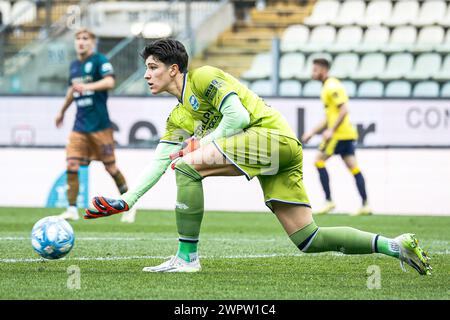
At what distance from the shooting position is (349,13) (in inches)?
858

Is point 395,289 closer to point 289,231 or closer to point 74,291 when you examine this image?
point 289,231

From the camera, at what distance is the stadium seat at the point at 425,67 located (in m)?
19.6

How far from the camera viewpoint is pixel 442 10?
830 inches

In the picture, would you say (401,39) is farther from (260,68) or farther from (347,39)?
(260,68)

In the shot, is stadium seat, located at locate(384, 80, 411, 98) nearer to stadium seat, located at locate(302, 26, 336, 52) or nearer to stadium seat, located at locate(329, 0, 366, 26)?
stadium seat, located at locate(302, 26, 336, 52)

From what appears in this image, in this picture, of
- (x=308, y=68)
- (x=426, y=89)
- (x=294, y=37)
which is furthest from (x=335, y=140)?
(x=294, y=37)

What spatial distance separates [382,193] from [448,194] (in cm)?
99

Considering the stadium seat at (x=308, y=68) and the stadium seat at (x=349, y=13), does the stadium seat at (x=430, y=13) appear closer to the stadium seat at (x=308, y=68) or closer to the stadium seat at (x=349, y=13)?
the stadium seat at (x=349, y=13)

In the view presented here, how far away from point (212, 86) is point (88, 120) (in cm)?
614

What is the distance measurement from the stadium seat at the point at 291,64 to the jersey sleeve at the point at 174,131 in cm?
1306

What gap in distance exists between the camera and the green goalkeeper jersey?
668cm

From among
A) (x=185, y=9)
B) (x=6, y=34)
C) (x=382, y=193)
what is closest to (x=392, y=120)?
(x=382, y=193)

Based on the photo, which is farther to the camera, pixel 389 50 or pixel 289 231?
pixel 389 50

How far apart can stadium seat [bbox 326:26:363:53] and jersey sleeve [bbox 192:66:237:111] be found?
1420 cm
